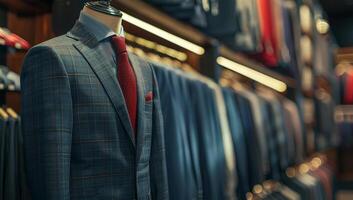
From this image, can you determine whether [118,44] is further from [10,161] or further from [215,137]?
[215,137]

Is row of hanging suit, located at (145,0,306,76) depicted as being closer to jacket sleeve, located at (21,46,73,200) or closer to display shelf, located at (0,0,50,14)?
display shelf, located at (0,0,50,14)

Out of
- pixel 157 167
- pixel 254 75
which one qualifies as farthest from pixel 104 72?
pixel 254 75

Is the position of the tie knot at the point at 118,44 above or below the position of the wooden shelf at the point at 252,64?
above

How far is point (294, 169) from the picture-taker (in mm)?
4289

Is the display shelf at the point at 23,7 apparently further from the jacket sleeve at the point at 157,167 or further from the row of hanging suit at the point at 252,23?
the jacket sleeve at the point at 157,167

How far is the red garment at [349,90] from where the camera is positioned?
671 cm

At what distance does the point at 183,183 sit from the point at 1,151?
2.15 ft

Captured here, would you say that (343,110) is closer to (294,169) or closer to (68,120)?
(294,169)

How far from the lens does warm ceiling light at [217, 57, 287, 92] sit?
3.26 m

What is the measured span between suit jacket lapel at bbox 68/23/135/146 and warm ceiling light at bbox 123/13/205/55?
611 mm

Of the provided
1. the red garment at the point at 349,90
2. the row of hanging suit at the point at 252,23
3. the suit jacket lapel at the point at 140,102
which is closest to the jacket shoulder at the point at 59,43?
the suit jacket lapel at the point at 140,102

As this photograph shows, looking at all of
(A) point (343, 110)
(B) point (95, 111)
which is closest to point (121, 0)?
(B) point (95, 111)

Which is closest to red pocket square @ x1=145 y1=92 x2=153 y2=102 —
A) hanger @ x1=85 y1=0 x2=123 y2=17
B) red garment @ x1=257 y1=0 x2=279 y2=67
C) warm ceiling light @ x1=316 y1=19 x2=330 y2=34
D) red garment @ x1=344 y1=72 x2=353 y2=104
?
hanger @ x1=85 y1=0 x2=123 y2=17

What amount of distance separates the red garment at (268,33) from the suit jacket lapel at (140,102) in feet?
5.79
